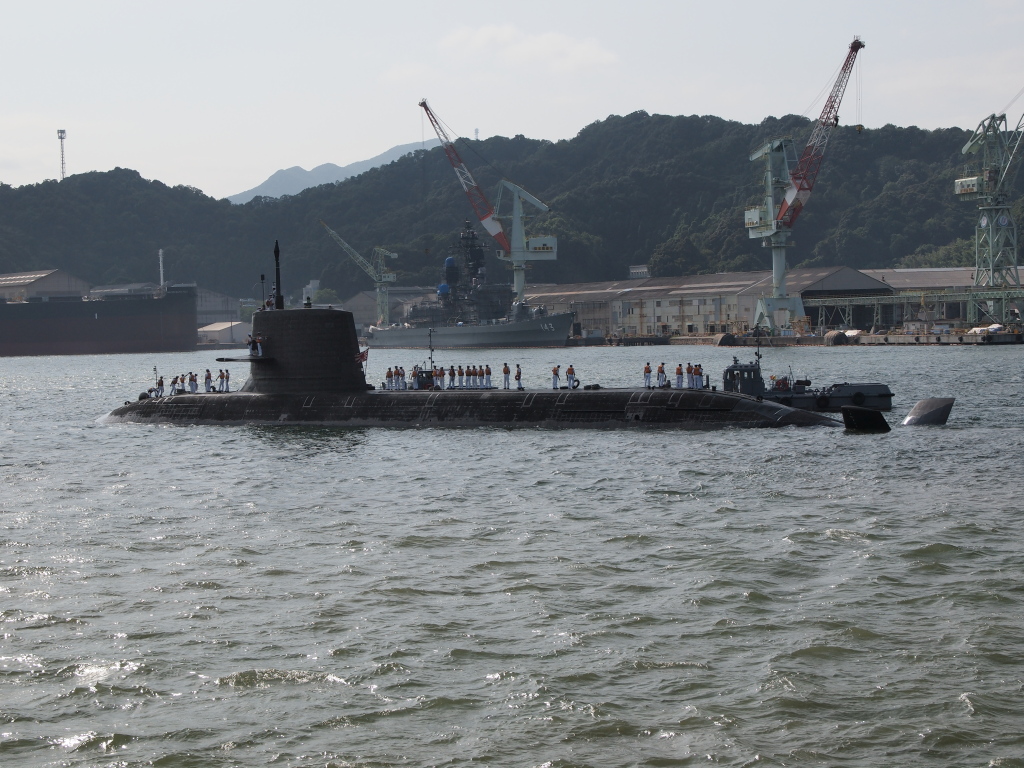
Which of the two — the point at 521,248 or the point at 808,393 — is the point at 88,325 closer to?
the point at 521,248

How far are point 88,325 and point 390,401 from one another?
106 meters

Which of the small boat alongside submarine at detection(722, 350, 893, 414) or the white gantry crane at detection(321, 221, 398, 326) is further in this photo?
the white gantry crane at detection(321, 221, 398, 326)

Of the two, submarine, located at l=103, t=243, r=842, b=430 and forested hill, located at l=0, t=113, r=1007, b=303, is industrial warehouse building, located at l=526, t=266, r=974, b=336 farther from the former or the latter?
submarine, located at l=103, t=243, r=842, b=430

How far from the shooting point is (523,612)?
13977mm

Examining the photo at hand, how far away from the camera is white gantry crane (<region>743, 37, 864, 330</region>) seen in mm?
103750

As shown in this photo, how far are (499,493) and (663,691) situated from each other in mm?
11905

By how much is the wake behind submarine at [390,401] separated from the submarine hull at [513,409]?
3 cm

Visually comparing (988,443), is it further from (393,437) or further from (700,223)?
(700,223)

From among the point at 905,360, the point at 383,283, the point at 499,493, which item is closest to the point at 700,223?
the point at 383,283

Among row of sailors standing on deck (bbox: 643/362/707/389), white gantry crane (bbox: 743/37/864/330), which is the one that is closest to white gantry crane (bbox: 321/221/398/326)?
white gantry crane (bbox: 743/37/864/330)

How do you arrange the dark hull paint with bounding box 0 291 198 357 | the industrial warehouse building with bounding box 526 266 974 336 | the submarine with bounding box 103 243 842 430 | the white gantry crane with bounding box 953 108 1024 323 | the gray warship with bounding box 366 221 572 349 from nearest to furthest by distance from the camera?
1. the submarine with bounding box 103 243 842 430
2. the white gantry crane with bounding box 953 108 1024 323
3. the industrial warehouse building with bounding box 526 266 974 336
4. the gray warship with bounding box 366 221 572 349
5. the dark hull paint with bounding box 0 291 198 357

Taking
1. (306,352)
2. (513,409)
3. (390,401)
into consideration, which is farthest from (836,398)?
(306,352)

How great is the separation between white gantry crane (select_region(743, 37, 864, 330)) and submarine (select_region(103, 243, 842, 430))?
75.9 m

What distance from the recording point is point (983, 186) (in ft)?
328
